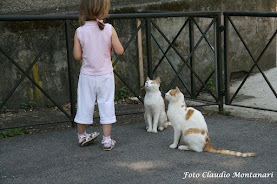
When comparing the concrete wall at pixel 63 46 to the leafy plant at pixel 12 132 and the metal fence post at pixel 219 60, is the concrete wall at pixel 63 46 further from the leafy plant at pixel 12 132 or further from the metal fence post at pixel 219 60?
the metal fence post at pixel 219 60

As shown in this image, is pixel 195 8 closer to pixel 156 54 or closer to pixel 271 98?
pixel 156 54

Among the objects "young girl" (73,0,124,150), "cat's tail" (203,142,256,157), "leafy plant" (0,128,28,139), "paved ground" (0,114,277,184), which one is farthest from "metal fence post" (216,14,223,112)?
"leafy plant" (0,128,28,139)

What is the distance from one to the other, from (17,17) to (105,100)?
1373 millimetres

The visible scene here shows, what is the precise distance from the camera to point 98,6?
3496 mm

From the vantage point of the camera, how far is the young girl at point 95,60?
356 cm

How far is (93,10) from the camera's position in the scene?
11.5 ft

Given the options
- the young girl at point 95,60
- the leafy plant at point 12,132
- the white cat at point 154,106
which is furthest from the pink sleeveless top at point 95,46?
the leafy plant at point 12,132

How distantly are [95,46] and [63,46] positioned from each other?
2286mm

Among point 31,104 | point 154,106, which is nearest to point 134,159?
point 154,106

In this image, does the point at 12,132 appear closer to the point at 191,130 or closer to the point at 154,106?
the point at 154,106

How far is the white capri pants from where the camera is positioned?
3703mm

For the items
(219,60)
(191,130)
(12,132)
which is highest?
(219,60)

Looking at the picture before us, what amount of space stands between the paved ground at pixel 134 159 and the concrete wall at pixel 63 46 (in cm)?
144

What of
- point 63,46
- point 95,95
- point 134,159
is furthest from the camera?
point 63,46
